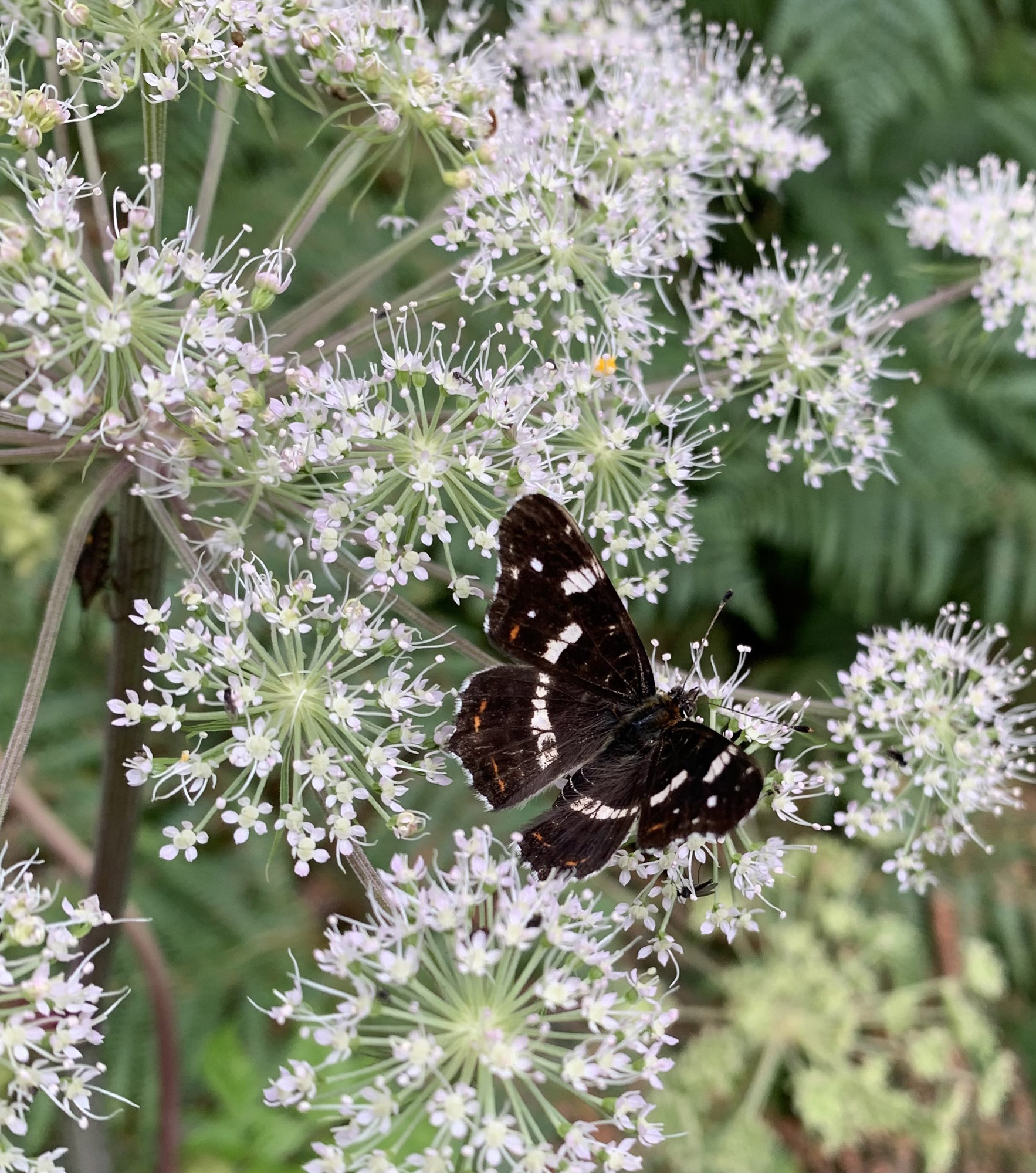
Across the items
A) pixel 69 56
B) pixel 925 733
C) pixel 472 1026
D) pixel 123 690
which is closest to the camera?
pixel 472 1026

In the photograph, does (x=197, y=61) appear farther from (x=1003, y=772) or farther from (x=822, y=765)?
(x=1003, y=772)

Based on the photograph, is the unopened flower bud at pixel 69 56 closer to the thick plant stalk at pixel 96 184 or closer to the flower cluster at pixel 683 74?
the thick plant stalk at pixel 96 184

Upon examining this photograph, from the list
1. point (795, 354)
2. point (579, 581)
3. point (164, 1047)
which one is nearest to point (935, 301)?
point (795, 354)

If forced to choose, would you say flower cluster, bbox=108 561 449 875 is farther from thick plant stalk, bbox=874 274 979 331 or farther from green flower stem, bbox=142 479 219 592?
thick plant stalk, bbox=874 274 979 331

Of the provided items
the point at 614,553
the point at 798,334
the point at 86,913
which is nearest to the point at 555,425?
the point at 614,553

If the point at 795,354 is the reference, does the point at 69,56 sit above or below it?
above

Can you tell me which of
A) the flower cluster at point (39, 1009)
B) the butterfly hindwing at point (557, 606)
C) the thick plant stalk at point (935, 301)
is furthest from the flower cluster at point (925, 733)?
the flower cluster at point (39, 1009)

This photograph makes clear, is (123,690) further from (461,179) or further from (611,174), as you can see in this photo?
(611,174)
